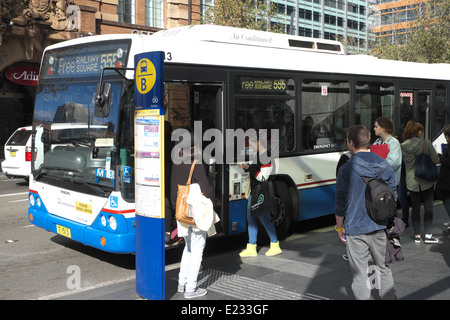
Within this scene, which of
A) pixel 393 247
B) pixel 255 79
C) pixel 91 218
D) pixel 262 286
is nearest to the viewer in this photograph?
pixel 393 247

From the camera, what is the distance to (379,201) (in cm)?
463

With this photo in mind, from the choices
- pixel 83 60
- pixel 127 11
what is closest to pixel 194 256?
pixel 83 60

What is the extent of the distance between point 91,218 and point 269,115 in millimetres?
3000

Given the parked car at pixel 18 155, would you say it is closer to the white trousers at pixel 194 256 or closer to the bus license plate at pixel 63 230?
the bus license plate at pixel 63 230

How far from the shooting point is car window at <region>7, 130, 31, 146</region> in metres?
15.7

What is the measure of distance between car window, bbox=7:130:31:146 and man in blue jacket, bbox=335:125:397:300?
12.7m

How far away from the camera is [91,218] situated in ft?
22.6

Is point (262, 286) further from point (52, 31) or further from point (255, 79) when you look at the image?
point (52, 31)

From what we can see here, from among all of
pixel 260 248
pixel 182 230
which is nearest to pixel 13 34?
pixel 260 248

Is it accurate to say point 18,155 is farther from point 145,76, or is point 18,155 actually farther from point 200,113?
point 145,76

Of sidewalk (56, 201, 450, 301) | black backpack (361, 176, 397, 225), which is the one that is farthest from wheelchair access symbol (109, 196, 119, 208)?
black backpack (361, 176, 397, 225)

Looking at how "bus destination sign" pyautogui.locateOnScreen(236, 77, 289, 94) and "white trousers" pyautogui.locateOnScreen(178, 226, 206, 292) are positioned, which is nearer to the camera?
"white trousers" pyautogui.locateOnScreen(178, 226, 206, 292)

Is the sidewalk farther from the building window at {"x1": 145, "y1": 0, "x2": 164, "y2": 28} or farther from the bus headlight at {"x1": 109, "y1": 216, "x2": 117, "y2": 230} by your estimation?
the building window at {"x1": 145, "y1": 0, "x2": 164, "y2": 28}

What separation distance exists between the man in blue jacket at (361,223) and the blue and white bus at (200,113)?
2.76 metres
